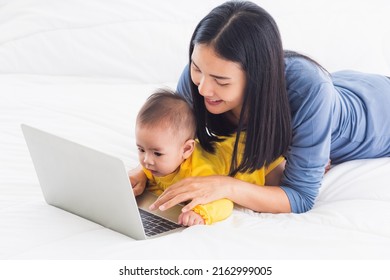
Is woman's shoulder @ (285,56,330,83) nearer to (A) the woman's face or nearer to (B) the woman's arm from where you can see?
(A) the woman's face

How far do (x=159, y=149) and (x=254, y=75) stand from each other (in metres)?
0.26

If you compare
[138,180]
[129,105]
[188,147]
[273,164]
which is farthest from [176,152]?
[129,105]

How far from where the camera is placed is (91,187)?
58.1 inches

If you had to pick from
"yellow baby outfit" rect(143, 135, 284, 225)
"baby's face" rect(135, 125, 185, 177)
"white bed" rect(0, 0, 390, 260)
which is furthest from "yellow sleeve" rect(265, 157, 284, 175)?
"baby's face" rect(135, 125, 185, 177)

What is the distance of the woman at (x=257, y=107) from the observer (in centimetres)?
157

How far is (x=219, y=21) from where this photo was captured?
1.58m

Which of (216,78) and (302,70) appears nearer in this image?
(216,78)

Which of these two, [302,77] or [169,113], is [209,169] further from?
[302,77]

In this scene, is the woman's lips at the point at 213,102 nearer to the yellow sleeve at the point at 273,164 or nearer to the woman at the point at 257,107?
the woman at the point at 257,107

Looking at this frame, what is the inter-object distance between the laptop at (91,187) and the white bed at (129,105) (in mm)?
28

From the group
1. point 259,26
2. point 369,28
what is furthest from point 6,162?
point 369,28

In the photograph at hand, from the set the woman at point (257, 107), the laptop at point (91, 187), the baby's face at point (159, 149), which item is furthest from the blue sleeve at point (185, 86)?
the laptop at point (91, 187)

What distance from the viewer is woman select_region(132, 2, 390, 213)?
5.15ft

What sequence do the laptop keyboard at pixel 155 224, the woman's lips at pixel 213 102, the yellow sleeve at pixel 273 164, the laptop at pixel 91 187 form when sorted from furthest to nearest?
1. the yellow sleeve at pixel 273 164
2. the woman's lips at pixel 213 102
3. the laptop keyboard at pixel 155 224
4. the laptop at pixel 91 187
